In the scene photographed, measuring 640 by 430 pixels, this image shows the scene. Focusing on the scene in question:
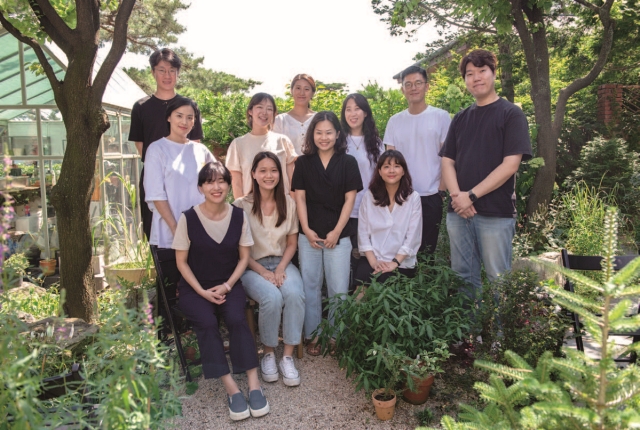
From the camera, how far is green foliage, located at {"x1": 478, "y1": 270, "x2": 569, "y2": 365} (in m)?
2.95

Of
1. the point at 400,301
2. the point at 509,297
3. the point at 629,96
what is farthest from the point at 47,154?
the point at 629,96

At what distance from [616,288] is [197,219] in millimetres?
2802

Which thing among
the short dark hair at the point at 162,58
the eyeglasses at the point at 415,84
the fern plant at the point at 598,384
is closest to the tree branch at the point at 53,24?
the short dark hair at the point at 162,58

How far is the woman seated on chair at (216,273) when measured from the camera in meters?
3.22

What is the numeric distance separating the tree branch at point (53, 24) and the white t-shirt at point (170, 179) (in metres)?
0.99

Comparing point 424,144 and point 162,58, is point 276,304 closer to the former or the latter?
point 424,144

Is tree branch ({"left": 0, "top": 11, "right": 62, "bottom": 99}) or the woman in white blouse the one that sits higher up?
tree branch ({"left": 0, "top": 11, "right": 62, "bottom": 99})

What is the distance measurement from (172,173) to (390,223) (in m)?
1.73

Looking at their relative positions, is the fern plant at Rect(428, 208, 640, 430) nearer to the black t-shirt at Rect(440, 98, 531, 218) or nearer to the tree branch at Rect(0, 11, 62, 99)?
the black t-shirt at Rect(440, 98, 531, 218)

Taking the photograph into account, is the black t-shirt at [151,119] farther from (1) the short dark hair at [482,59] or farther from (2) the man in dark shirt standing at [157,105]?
(1) the short dark hair at [482,59]

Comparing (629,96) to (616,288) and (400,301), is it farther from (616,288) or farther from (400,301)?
(616,288)

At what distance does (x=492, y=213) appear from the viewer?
11.3ft

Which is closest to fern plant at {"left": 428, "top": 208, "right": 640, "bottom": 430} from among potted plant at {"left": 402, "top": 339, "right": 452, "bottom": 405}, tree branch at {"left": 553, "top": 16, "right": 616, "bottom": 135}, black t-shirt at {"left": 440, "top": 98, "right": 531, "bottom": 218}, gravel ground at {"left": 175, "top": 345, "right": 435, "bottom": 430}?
potted plant at {"left": 402, "top": 339, "right": 452, "bottom": 405}

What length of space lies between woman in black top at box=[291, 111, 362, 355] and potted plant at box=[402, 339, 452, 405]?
1000 millimetres
